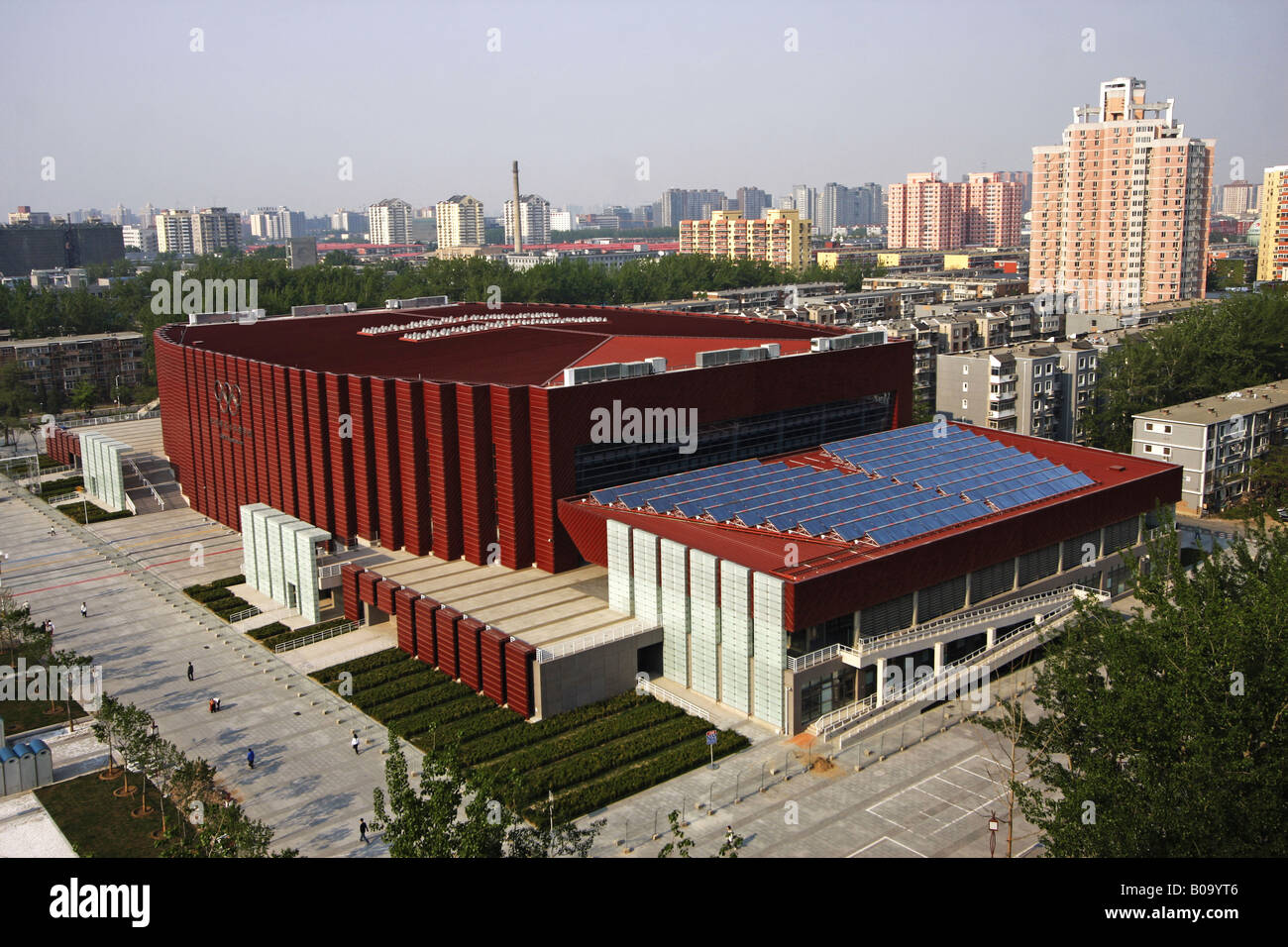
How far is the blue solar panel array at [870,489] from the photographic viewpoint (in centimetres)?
3503

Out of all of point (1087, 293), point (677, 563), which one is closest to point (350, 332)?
point (677, 563)

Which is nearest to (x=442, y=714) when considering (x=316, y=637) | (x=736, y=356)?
(x=316, y=637)

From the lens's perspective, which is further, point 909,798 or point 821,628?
point 821,628

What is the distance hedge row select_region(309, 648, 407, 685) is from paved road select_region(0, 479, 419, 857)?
561mm

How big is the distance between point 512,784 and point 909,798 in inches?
481

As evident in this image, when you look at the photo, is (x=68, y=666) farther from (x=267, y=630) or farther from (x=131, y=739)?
(x=131, y=739)

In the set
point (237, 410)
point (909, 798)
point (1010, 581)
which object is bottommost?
point (909, 798)

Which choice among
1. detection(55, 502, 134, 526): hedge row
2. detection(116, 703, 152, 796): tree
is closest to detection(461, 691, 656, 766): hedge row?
detection(116, 703, 152, 796): tree

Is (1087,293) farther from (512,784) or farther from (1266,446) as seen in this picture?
(512,784)

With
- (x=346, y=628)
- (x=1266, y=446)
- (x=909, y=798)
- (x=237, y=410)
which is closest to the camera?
(x=909, y=798)

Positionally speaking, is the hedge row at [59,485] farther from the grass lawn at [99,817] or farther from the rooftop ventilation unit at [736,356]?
the rooftop ventilation unit at [736,356]

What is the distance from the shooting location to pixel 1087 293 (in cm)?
11144

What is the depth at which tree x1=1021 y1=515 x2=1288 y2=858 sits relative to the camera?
15.7m

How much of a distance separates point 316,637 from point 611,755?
14.4m
